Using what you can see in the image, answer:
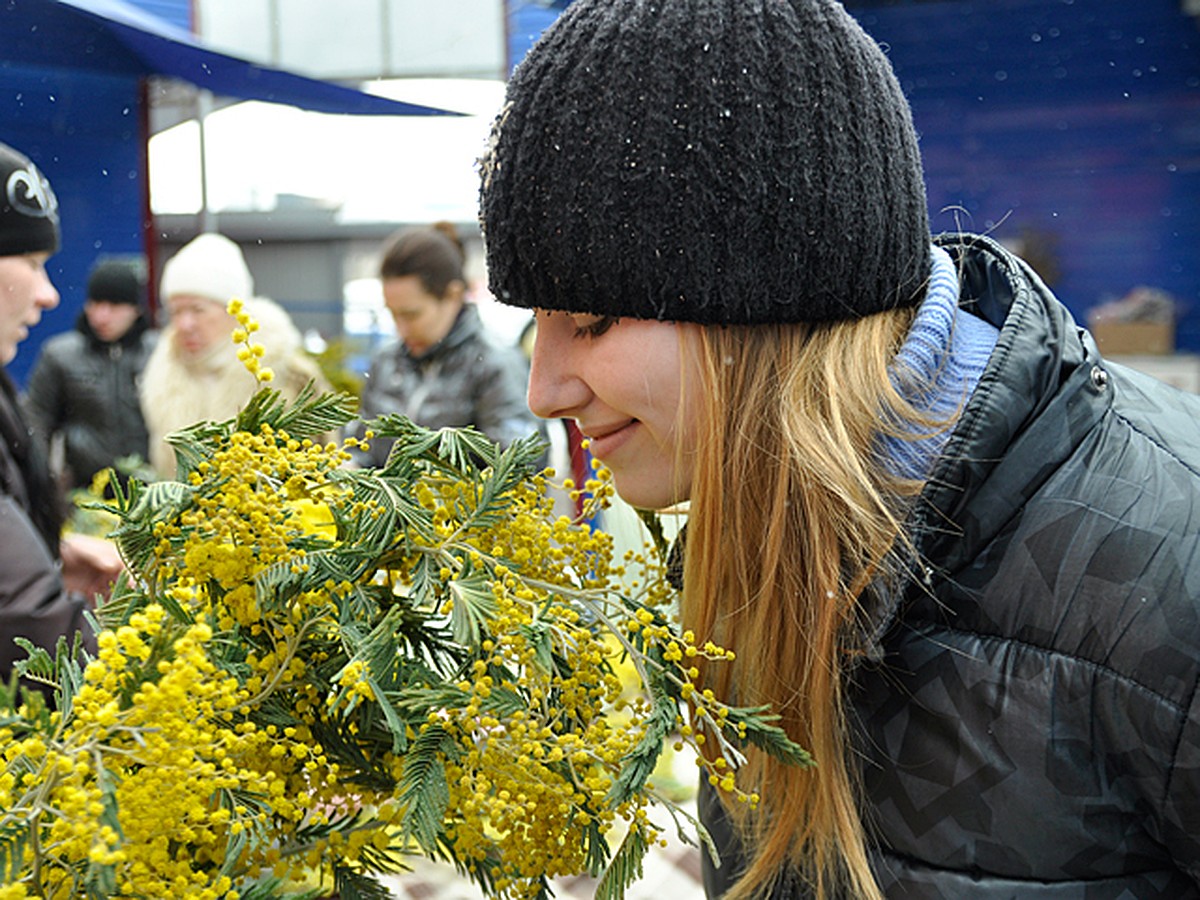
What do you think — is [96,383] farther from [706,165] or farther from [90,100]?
[706,165]

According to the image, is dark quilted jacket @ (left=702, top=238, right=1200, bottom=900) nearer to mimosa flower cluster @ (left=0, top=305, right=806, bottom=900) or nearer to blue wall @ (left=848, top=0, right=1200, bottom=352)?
mimosa flower cluster @ (left=0, top=305, right=806, bottom=900)

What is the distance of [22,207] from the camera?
4.53 ft

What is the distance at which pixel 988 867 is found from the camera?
0.90 meters

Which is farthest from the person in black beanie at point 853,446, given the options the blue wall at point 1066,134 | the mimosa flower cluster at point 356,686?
the blue wall at point 1066,134

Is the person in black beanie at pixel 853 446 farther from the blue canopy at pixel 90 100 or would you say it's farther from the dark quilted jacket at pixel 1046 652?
the blue canopy at pixel 90 100

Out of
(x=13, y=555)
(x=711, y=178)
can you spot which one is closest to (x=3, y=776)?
(x=711, y=178)

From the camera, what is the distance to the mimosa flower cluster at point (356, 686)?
644 millimetres

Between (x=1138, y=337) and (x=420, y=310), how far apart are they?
13.6 feet

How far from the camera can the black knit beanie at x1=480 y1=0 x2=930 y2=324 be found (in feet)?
2.79

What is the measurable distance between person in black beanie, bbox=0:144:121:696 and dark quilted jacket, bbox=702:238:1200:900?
0.79 m

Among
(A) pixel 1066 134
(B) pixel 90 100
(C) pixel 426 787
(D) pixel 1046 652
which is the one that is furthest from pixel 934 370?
(A) pixel 1066 134

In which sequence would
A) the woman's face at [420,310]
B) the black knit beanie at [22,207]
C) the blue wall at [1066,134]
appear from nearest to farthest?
the black knit beanie at [22,207], the woman's face at [420,310], the blue wall at [1066,134]

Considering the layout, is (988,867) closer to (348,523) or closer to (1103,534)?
(1103,534)

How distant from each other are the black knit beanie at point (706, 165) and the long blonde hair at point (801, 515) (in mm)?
37
